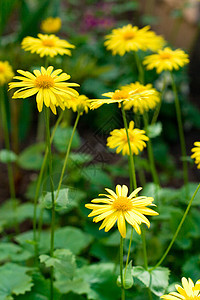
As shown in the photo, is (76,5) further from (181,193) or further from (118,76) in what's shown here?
(181,193)

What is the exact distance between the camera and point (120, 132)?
106cm

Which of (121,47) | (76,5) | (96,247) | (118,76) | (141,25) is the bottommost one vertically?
(96,247)

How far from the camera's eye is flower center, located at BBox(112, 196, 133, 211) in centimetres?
81

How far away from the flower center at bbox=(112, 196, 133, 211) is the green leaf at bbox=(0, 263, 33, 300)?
1.66 ft

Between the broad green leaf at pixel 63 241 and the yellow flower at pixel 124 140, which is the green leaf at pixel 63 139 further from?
the yellow flower at pixel 124 140

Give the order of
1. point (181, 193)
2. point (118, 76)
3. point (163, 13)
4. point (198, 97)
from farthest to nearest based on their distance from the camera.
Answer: point (163, 13) → point (198, 97) → point (118, 76) → point (181, 193)

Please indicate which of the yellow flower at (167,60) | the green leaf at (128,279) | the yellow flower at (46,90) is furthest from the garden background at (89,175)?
the yellow flower at (46,90)

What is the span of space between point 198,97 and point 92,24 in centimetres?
113

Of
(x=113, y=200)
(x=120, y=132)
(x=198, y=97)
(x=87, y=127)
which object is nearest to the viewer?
(x=113, y=200)

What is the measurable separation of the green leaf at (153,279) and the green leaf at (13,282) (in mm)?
352

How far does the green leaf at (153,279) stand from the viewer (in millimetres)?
979

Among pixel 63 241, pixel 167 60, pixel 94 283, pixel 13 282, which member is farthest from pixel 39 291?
pixel 167 60

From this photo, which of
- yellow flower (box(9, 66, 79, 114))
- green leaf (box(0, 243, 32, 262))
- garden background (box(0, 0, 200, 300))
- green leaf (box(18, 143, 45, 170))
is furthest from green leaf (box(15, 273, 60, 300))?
green leaf (box(18, 143, 45, 170))

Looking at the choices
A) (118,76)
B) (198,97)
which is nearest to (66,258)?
(118,76)
